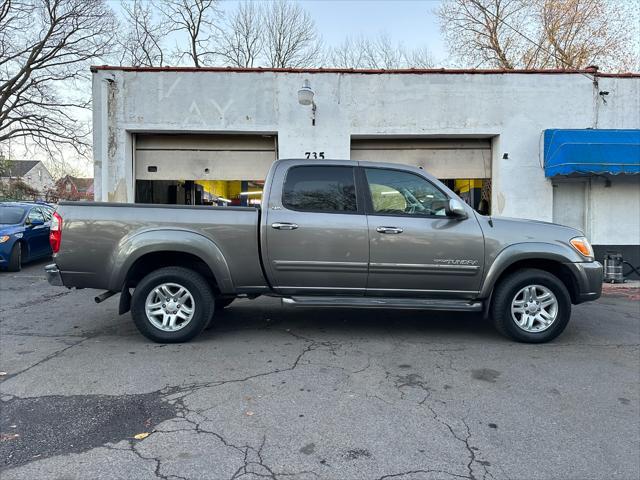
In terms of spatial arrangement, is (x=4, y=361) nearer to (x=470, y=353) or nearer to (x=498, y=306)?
(x=470, y=353)

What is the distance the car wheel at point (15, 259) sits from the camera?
1001 cm

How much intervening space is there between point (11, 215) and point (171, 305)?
8.32 meters

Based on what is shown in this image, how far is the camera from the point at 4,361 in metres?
4.42

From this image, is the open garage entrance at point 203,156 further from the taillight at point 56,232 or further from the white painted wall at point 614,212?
the white painted wall at point 614,212

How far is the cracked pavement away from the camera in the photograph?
8.93 ft

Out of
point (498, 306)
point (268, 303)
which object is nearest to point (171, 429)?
point (498, 306)

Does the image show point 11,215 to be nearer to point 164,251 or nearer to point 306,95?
point 306,95

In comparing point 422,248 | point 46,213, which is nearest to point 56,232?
point 422,248

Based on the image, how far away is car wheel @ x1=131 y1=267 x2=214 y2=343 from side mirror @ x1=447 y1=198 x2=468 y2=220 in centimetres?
282

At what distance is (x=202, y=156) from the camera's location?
10.6 metres

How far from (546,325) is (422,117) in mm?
6474

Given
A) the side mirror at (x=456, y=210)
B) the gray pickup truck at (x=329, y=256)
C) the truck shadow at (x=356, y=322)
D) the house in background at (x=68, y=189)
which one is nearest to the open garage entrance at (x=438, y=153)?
the truck shadow at (x=356, y=322)

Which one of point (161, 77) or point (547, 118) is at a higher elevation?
point (161, 77)

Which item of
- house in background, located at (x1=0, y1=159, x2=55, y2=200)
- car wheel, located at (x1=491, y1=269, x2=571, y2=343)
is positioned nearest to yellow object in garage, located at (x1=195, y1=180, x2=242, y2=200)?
car wheel, located at (x1=491, y1=269, x2=571, y2=343)
